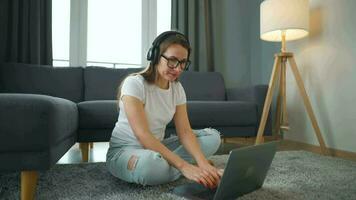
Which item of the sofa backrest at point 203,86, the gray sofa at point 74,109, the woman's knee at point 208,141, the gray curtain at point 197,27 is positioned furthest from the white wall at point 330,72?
the woman's knee at point 208,141

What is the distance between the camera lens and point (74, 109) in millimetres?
1509

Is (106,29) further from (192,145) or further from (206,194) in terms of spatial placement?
(206,194)

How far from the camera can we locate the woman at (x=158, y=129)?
1.01m

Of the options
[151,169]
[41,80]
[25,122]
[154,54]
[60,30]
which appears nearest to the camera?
[25,122]

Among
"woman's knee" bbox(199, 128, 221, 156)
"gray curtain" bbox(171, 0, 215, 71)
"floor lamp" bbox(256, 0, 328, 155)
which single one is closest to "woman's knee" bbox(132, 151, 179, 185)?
"woman's knee" bbox(199, 128, 221, 156)

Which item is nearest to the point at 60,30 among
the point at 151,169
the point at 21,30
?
the point at 21,30

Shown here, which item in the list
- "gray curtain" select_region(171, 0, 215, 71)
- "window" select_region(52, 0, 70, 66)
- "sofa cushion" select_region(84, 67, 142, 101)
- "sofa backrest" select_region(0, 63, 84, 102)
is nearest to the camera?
"sofa backrest" select_region(0, 63, 84, 102)

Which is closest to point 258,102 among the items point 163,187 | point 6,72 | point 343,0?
point 343,0

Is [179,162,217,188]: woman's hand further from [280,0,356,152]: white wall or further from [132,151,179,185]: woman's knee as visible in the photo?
[280,0,356,152]: white wall

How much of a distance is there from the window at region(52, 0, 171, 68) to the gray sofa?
0.53 m

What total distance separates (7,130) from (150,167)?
465mm

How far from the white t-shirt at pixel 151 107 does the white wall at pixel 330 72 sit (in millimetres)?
1331

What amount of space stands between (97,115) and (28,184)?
3.03 feet

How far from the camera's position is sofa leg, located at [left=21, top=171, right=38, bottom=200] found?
0.89m
